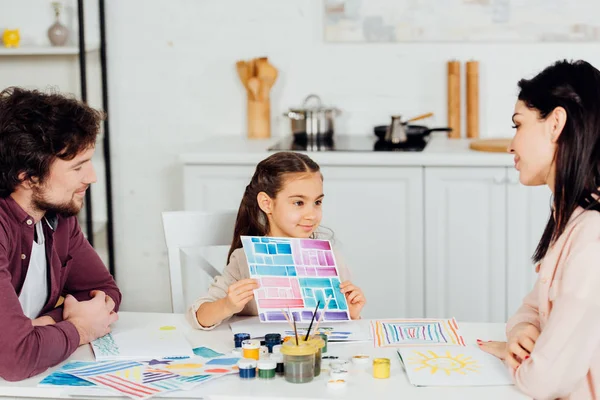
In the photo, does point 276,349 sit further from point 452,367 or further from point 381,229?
point 381,229

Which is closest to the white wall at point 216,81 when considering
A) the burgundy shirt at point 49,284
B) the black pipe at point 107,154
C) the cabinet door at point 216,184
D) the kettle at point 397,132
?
the black pipe at point 107,154

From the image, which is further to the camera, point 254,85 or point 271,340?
point 254,85

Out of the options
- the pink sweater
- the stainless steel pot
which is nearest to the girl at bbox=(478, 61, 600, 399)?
the pink sweater

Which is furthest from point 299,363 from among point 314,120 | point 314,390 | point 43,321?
point 314,120

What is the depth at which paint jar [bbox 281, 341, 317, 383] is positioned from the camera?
1.71 metres

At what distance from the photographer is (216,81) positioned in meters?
4.10

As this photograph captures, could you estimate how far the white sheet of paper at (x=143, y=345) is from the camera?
6.25 feet

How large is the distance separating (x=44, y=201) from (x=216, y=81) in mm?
2126

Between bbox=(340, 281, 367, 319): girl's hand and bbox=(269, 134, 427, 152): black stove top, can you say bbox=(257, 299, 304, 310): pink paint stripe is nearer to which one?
bbox=(340, 281, 367, 319): girl's hand

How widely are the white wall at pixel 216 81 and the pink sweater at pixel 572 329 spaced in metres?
2.32

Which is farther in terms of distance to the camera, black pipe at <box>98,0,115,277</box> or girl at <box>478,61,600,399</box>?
black pipe at <box>98,0,115,277</box>

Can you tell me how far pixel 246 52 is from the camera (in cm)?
406

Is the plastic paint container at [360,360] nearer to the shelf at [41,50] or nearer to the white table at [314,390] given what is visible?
the white table at [314,390]

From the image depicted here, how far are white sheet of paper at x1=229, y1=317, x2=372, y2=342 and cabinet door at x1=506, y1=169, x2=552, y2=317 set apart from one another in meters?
1.46
